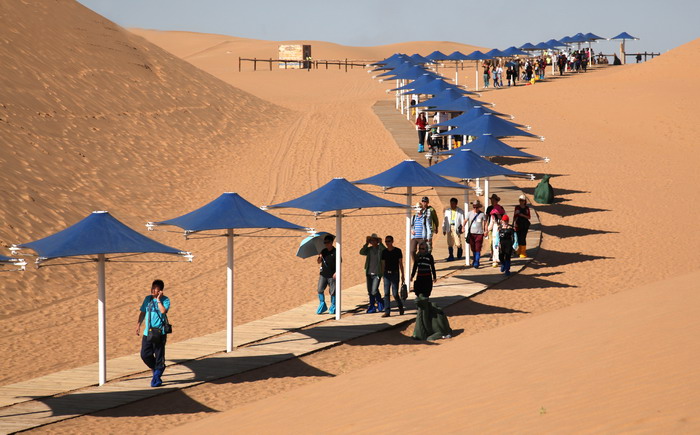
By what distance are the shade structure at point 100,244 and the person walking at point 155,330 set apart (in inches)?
27.3

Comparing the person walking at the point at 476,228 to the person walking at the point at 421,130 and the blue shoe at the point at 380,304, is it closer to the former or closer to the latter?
the blue shoe at the point at 380,304

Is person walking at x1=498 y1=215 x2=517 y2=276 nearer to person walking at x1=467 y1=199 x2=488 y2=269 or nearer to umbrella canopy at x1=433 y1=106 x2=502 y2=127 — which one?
person walking at x1=467 y1=199 x2=488 y2=269

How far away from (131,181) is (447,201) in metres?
11.8

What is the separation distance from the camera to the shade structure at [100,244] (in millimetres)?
12891

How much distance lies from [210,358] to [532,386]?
603 centimetres

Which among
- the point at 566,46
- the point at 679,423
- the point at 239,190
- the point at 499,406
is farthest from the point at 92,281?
the point at 566,46

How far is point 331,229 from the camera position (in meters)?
27.2

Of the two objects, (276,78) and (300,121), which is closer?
(300,121)

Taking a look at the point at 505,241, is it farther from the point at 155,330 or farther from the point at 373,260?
the point at 155,330

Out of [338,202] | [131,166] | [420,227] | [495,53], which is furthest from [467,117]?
[495,53]

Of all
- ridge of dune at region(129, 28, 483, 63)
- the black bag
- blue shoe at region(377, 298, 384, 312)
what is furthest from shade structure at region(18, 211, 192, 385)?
ridge of dune at region(129, 28, 483, 63)

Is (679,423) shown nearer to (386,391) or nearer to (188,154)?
(386,391)

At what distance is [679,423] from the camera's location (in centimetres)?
778

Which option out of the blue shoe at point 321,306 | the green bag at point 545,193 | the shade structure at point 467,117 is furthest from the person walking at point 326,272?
the shade structure at point 467,117
